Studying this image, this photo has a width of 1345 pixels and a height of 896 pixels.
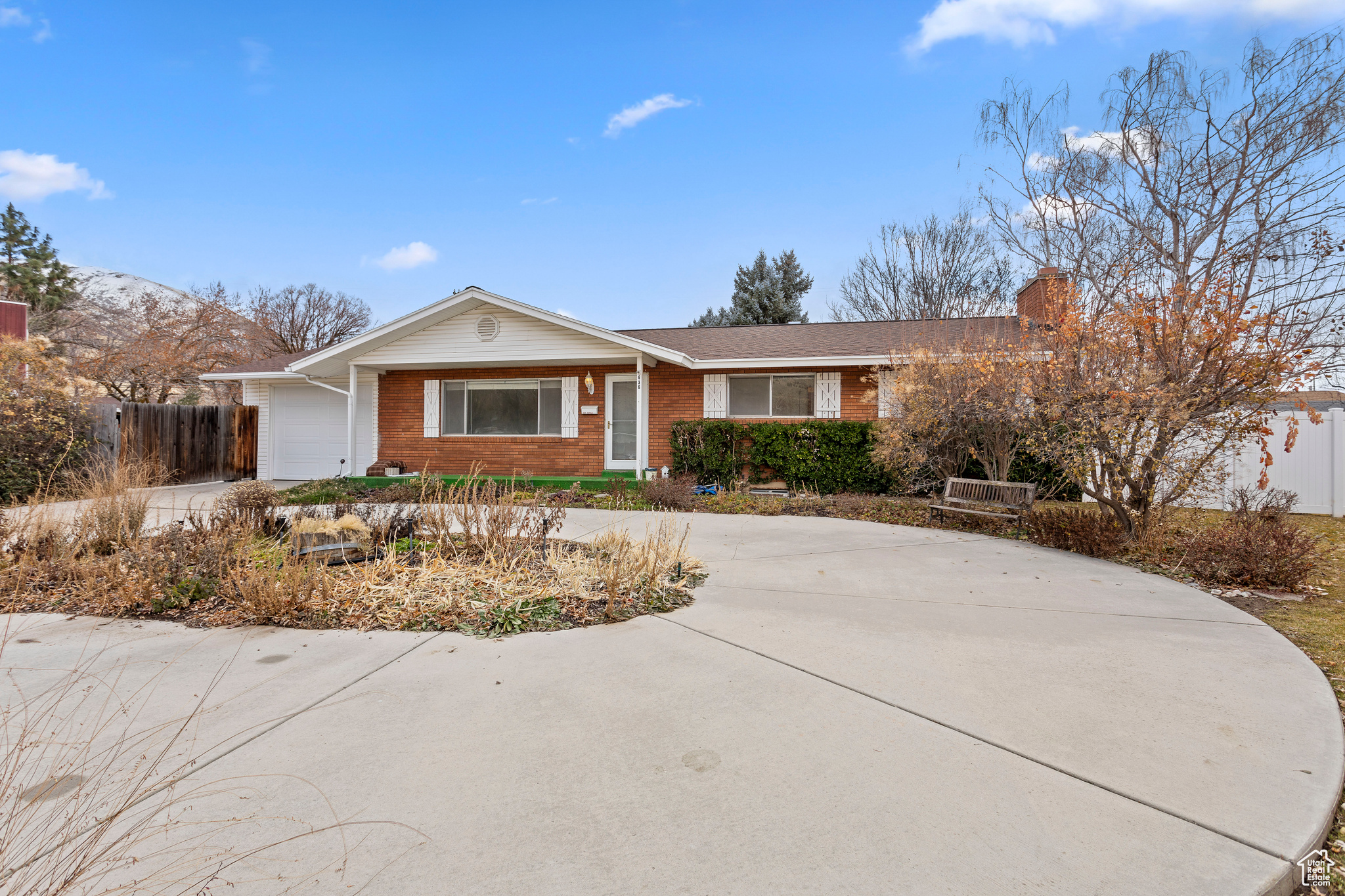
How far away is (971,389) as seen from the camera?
9.96 meters

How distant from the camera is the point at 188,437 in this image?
15266 mm

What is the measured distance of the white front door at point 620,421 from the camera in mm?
14945

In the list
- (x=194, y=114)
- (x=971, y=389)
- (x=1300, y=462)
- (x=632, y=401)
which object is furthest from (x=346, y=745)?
(x=194, y=114)

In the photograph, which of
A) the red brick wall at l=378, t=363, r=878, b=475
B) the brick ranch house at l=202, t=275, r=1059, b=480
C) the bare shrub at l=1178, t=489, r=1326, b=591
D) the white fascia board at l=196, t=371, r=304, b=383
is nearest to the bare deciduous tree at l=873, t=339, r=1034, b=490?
the brick ranch house at l=202, t=275, r=1059, b=480

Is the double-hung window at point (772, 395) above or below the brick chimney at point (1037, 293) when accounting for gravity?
below

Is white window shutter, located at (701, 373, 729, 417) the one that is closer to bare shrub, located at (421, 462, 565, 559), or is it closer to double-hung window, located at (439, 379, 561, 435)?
double-hung window, located at (439, 379, 561, 435)

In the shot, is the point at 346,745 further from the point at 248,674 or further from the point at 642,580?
the point at 642,580

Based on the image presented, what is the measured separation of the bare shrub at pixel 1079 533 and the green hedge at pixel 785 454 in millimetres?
4383

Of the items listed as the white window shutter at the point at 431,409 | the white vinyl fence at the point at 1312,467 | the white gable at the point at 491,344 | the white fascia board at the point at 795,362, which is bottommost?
the white vinyl fence at the point at 1312,467

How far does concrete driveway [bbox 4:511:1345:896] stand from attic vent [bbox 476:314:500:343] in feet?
34.1

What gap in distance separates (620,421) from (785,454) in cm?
413

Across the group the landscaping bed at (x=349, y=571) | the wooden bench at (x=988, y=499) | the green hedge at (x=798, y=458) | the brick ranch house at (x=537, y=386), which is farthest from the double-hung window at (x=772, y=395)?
the landscaping bed at (x=349, y=571)

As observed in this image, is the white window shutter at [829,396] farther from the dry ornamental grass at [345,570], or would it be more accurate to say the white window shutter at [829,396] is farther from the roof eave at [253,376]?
the roof eave at [253,376]

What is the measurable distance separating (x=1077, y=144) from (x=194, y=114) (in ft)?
67.7
